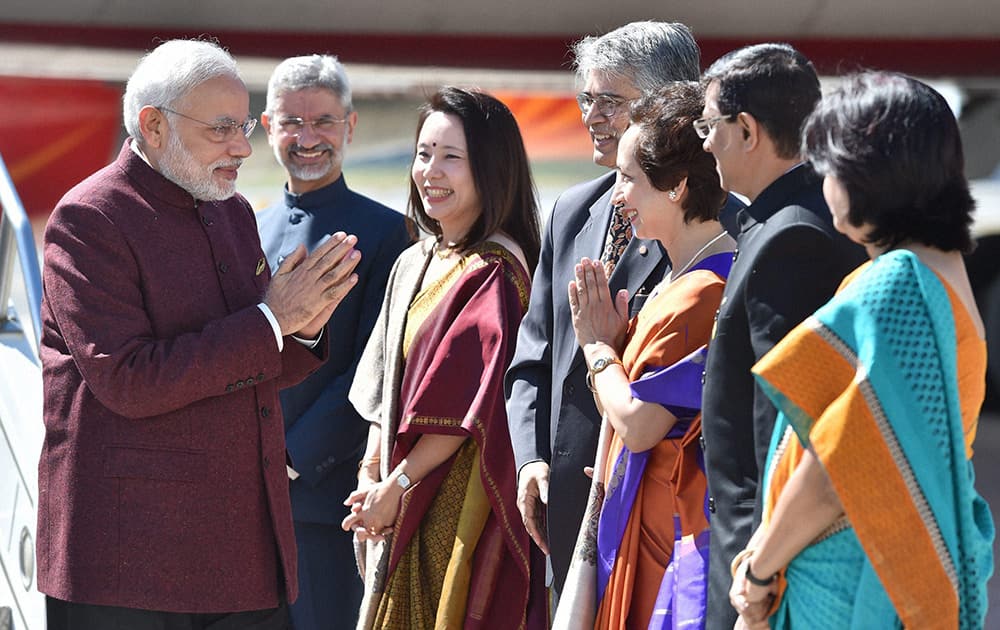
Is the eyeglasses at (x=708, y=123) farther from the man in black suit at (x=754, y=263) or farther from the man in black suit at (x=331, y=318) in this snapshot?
the man in black suit at (x=331, y=318)

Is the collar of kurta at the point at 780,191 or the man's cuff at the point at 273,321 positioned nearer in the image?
the collar of kurta at the point at 780,191

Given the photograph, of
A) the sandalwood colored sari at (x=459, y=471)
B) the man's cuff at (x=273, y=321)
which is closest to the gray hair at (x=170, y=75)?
the man's cuff at (x=273, y=321)

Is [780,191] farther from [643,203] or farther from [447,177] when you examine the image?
[447,177]

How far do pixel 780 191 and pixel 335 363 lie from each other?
5.71 feet

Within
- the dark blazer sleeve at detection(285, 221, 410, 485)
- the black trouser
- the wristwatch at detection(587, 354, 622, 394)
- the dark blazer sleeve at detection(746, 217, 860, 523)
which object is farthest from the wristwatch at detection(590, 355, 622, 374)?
the dark blazer sleeve at detection(285, 221, 410, 485)

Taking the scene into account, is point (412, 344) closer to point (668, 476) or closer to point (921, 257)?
point (668, 476)

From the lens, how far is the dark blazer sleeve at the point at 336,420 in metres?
3.44

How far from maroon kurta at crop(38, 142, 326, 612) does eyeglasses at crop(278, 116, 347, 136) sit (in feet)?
4.05

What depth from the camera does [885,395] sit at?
1715 mm

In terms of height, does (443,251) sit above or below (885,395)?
below

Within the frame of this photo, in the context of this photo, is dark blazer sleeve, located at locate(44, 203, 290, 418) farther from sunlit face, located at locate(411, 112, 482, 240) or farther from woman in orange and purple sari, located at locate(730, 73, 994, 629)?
woman in orange and purple sari, located at locate(730, 73, 994, 629)

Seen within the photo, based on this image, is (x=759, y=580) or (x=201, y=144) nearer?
(x=759, y=580)

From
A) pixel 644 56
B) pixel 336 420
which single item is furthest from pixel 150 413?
pixel 644 56

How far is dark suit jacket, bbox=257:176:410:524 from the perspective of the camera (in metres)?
3.46
